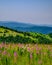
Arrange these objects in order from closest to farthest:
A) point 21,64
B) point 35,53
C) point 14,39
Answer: point 21,64
point 35,53
point 14,39

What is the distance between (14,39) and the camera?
65.1ft

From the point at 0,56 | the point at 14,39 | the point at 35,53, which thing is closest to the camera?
the point at 0,56

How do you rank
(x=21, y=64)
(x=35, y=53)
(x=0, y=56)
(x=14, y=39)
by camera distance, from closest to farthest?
(x=21, y=64)
(x=0, y=56)
(x=35, y=53)
(x=14, y=39)

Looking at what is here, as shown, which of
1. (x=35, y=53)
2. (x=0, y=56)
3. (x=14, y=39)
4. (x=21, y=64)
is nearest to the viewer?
(x=21, y=64)

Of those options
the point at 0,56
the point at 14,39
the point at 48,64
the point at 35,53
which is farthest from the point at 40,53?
the point at 14,39

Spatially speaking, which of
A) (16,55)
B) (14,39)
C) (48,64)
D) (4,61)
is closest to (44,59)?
(48,64)

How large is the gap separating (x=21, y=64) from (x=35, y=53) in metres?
1.34

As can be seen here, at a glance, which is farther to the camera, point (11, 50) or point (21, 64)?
point (11, 50)

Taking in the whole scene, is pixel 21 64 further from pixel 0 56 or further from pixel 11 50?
pixel 11 50

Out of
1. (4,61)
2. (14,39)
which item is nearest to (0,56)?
(4,61)

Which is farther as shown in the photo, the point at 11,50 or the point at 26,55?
the point at 11,50

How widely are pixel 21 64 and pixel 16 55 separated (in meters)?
0.71

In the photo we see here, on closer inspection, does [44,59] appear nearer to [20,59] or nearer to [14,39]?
[20,59]

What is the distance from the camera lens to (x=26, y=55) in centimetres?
869
